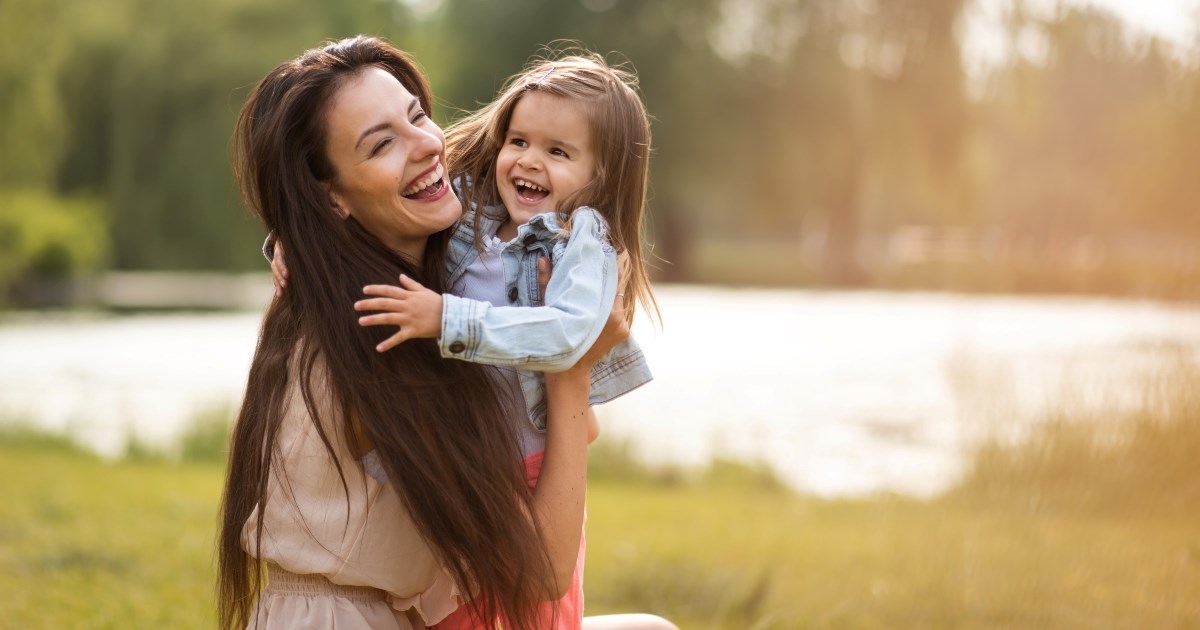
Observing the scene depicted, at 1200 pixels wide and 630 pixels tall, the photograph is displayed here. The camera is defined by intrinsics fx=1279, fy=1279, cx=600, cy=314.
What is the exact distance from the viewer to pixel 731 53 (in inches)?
953

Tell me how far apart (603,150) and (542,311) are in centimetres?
46

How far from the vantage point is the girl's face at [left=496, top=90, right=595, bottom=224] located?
2400 mm

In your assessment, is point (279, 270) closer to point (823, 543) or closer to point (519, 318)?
point (519, 318)

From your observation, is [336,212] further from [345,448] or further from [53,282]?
[53,282]

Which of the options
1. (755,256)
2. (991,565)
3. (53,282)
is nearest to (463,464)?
(991,565)

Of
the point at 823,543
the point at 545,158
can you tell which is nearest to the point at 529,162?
the point at 545,158

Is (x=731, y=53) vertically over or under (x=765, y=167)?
over

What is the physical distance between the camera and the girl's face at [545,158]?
2.40m

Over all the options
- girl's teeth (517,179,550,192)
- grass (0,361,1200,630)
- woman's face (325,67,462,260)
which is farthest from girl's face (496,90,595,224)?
grass (0,361,1200,630)

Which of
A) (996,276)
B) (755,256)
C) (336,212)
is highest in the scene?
(336,212)

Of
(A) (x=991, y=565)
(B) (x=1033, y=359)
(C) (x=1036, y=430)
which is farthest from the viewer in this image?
(B) (x=1033, y=359)

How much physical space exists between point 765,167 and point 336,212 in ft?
73.0

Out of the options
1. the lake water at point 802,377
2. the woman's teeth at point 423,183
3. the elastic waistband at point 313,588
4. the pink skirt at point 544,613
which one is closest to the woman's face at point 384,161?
the woman's teeth at point 423,183

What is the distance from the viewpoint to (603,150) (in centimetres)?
244
